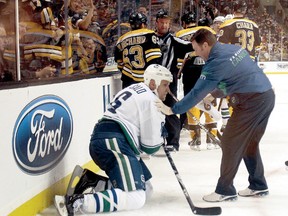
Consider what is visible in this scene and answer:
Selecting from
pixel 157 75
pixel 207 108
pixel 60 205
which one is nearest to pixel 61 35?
pixel 157 75

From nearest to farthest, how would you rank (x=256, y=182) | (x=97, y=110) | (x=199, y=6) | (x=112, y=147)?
(x=112, y=147), (x=256, y=182), (x=97, y=110), (x=199, y=6)

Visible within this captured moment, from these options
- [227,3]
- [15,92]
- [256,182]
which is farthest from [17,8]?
[227,3]

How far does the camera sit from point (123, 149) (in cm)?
273

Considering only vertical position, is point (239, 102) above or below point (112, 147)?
above

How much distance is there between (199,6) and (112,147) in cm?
804

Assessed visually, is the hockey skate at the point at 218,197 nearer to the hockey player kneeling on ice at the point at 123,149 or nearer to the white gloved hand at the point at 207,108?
the hockey player kneeling on ice at the point at 123,149

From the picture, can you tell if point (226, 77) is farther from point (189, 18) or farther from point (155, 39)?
point (189, 18)

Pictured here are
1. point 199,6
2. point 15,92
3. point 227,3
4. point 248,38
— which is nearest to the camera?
point 15,92

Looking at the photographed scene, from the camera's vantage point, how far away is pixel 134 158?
2.72m

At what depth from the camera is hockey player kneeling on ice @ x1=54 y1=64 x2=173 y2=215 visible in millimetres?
2633

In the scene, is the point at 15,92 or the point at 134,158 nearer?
the point at 15,92

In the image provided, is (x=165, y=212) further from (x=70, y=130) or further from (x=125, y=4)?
(x=125, y=4)

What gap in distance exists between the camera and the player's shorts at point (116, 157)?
266cm

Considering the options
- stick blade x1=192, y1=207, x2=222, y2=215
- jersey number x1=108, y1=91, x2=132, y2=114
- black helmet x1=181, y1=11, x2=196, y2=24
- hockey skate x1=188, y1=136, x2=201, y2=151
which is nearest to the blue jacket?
jersey number x1=108, y1=91, x2=132, y2=114
